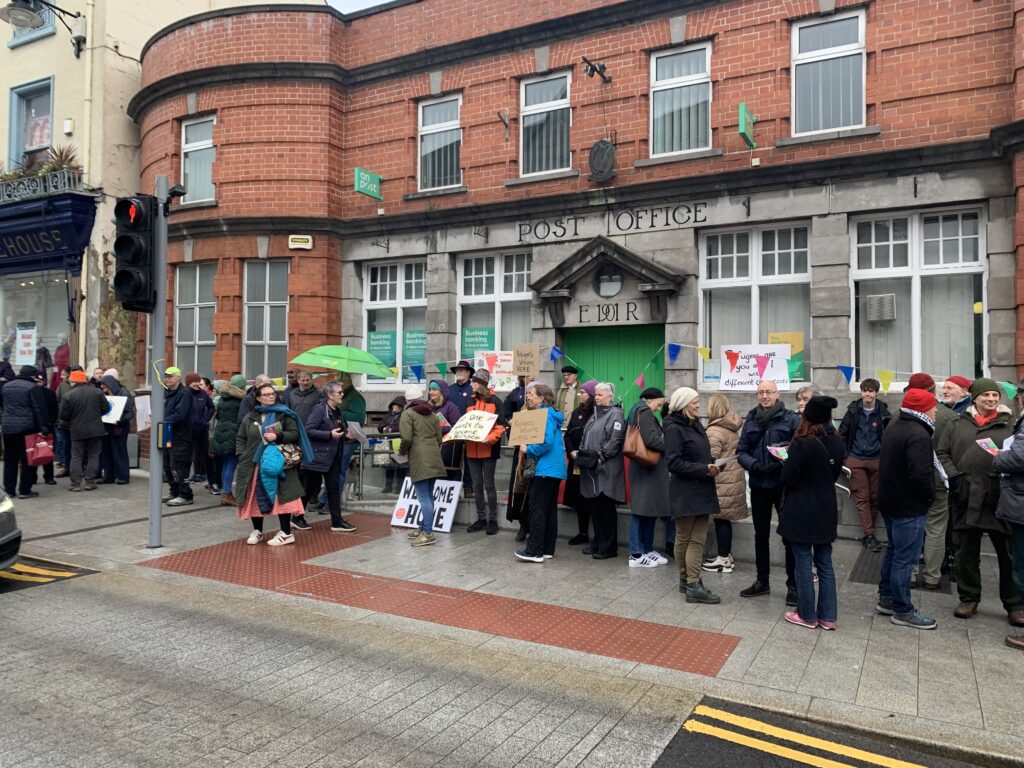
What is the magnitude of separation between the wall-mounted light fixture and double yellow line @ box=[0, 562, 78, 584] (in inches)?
509

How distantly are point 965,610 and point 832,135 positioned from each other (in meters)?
7.56

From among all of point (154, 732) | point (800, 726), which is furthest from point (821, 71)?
point (154, 732)

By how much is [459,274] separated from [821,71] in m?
7.11

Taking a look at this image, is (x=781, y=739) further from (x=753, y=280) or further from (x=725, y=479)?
(x=753, y=280)

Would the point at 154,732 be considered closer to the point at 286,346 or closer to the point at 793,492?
the point at 793,492

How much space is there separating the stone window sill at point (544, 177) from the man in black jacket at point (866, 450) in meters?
6.65

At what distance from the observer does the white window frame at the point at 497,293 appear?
13.9 m

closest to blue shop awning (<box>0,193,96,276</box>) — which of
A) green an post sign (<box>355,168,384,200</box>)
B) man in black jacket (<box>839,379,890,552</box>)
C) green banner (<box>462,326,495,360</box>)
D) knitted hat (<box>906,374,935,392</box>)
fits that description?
green an post sign (<box>355,168,384,200</box>)

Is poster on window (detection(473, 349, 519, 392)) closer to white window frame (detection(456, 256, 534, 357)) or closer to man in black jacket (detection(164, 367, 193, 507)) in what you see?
white window frame (detection(456, 256, 534, 357))

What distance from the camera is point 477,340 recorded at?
47.2 feet

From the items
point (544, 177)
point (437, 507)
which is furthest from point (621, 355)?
point (437, 507)

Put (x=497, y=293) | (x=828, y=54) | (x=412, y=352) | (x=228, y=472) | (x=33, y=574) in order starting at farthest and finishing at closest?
(x=412, y=352) → (x=497, y=293) → (x=228, y=472) → (x=828, y=54) → (x=33, y=574)

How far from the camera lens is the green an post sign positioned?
14234mm

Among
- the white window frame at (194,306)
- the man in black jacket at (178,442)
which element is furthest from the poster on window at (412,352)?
the man in black jacket at (178,442)
